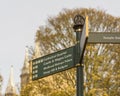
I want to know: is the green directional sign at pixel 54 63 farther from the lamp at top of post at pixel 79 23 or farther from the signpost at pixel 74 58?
the lamp at top of post at pixel 79 23

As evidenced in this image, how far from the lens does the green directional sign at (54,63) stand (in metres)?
9.39

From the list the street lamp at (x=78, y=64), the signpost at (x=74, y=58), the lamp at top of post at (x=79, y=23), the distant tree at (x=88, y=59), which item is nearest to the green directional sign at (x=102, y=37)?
the signpost at (x=74, y=58)

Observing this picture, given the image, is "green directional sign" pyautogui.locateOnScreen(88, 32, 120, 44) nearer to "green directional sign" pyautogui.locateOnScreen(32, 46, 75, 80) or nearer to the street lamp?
the street lamp

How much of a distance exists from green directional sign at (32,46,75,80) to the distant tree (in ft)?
52.3

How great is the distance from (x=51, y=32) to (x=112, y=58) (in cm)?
580

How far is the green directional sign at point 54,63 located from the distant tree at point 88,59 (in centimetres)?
1593

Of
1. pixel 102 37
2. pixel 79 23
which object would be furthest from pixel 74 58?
pixel 102 37

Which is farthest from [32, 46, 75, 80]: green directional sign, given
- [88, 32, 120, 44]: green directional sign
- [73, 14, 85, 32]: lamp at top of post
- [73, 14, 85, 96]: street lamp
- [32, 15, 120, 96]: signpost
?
[88, 32, 120, 44]: green directional sign

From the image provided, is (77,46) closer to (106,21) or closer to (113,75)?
(113,75)

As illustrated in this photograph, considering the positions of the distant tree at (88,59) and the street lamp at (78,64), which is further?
the distant tree at (88,59)

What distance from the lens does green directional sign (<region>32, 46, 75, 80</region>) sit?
9.39 metres

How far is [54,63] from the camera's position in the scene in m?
9.64

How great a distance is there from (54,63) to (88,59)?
1914 centimetres

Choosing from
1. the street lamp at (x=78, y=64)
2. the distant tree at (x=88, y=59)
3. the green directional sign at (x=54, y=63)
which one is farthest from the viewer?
the distant tree at (x=88, y=59)
